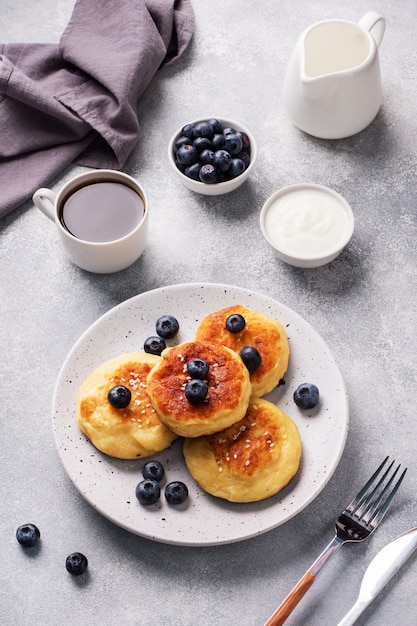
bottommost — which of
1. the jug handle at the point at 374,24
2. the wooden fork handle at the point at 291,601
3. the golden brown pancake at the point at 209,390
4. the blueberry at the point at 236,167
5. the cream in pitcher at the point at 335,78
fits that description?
the wooden fork handle at the point at 291,601

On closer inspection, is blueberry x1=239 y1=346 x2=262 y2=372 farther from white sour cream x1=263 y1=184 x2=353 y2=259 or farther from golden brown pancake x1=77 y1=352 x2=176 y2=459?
white sour cream x1=263 y1=184 x2=353 y2=259

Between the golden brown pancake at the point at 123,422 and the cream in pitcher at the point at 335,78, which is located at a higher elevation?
the cream in pitcher at the point at 335,78

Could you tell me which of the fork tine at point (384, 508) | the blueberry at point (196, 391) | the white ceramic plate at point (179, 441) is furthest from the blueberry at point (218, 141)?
the fork tine at point (384, 508)

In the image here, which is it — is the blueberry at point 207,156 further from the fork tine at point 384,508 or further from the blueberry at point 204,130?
the fork tine at point 384,508

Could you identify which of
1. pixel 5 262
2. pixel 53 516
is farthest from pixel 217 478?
pixel 5 262

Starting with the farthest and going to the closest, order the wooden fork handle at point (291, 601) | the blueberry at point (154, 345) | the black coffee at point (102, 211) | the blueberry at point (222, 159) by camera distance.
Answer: the blueberry at point (222, 159) → the black coffee at point (102, 211) → the blueberry at point (154, 345) → the wooden fork handle at point (291, 601)

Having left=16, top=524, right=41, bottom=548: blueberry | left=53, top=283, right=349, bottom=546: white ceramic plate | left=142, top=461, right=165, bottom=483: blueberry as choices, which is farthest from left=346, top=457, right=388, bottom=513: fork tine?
left=16, top=524, right=41, bottom=548: blueberry

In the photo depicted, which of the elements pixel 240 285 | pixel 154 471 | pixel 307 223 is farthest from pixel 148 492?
pixel 307 223
